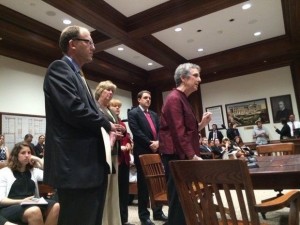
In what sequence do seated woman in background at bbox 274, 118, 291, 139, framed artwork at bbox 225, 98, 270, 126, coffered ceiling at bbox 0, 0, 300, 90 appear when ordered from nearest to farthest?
coffered ceiling at bbox 0, 0, 300, 90 < seated woman in background at bbox 274, 118, 291, 139 < framed artwork at bbox 225, 98, 270, 126

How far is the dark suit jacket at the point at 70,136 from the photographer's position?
1.08 metres

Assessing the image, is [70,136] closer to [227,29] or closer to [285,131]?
[227,29]

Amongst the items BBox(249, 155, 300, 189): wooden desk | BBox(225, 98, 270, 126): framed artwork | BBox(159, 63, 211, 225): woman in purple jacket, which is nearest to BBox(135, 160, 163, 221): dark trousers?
BBox(159, 63, 211, 225): woman in purple jacket

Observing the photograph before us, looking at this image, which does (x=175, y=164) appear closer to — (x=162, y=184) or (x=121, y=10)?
(x=162, y=184)

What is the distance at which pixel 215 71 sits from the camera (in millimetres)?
8375

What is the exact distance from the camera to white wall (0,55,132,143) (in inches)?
217

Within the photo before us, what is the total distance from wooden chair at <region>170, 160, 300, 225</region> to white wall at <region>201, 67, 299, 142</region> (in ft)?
24.4

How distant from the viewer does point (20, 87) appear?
5828 mm

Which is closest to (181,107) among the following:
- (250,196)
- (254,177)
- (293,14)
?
(254,177)

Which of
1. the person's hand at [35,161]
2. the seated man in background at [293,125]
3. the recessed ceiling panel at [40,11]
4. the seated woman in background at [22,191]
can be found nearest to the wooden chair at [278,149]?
the seated woman in background at [22,191]

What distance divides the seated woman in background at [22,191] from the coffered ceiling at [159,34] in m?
2.93

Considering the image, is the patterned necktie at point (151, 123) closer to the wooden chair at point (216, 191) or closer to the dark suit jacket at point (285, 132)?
the wooden chair at point (216, 191)

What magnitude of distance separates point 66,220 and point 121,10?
4718 millimetres

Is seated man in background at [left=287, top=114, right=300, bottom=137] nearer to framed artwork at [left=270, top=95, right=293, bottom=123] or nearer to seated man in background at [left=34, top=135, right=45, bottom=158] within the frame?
framed artwork at [left=270, top=95, right=293, bottom=123]
